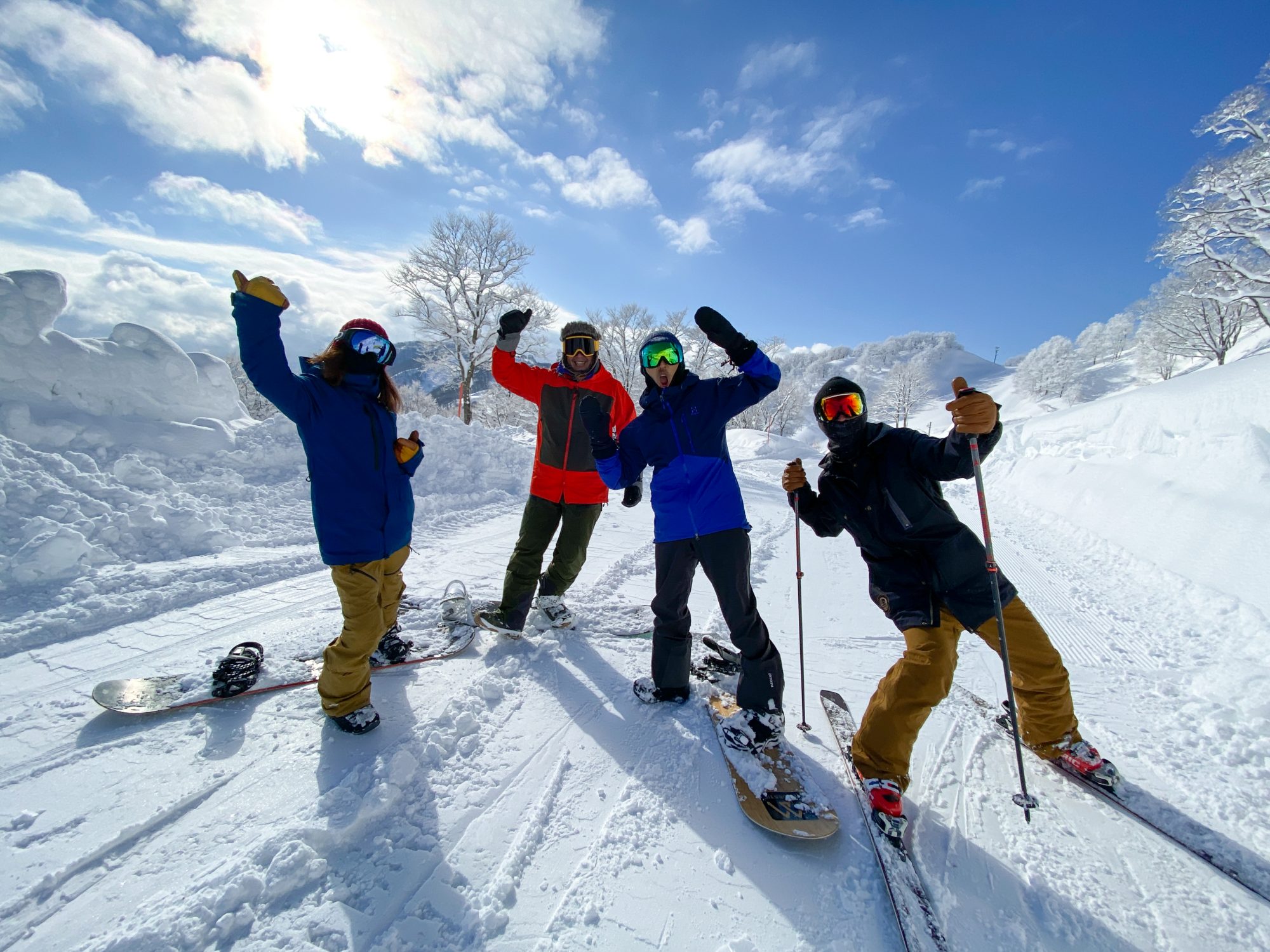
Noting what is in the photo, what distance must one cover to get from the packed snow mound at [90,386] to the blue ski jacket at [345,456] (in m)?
6.32

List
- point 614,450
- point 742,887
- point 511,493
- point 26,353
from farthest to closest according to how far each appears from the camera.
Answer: point 511,493, point 26,353, point 614,450, point 742,887

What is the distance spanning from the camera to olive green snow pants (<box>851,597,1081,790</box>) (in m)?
2.30

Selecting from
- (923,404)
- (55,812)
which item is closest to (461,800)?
(55,812)

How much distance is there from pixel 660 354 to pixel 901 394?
64.0 metres

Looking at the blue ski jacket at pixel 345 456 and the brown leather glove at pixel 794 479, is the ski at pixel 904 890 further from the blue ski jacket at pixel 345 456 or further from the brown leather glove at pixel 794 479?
the blue ski jacket at pixel 345 456

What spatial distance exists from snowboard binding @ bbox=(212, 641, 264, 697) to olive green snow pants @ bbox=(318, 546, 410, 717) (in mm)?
638

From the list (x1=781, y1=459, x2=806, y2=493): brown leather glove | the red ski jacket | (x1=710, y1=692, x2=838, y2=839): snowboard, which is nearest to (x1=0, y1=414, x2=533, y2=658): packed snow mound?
the red ski jacket

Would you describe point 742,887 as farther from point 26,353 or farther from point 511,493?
point 26,353

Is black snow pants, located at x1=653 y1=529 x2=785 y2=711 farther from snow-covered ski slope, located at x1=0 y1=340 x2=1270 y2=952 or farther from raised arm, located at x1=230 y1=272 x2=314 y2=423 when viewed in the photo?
raised arm, located at x1=230 y1=272 x2=314 y2=423

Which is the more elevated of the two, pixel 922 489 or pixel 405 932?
pixel 922 489

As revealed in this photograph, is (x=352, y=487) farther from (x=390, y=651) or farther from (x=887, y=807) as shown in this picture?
(x=887, y=807)

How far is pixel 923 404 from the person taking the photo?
218 feet

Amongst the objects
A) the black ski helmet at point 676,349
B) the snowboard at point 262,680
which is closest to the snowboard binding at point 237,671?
the snowboard at point 262,680

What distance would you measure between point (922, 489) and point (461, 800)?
9.16ft
